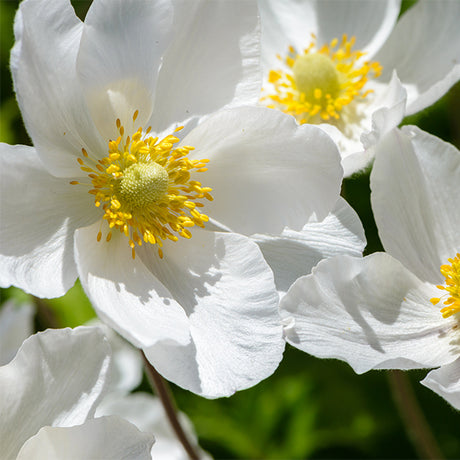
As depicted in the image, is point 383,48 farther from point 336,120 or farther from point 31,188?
point 31,188

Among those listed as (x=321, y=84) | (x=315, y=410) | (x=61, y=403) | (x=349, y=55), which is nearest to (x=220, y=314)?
(x=61, y=403)

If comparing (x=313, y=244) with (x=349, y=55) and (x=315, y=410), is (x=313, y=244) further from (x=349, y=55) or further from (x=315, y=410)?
(x=315, y=410)

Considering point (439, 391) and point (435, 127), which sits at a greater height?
point (439, 391)

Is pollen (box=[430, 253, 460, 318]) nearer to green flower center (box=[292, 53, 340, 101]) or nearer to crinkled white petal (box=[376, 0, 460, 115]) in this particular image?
crinkled white petal (box=[376, 0, 460, 115])

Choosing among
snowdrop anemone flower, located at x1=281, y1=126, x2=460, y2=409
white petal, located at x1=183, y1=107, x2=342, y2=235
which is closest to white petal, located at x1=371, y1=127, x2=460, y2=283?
snowdrop anemone flower, located at x1=281, y1=126, x2=460, y2=409

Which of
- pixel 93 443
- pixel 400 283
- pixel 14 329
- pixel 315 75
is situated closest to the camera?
pixel 93 443

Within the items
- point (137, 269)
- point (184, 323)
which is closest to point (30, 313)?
point (137, 269)
